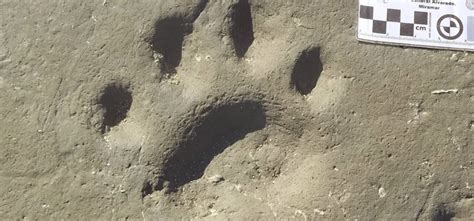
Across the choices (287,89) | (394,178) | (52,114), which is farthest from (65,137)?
(394,178)

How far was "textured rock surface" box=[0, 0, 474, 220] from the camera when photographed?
1814 millimetres

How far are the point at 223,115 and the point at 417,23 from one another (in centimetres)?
51

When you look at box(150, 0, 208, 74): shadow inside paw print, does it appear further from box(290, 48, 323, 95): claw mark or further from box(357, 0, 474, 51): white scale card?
box(357, 0, 474, 51): white scale card

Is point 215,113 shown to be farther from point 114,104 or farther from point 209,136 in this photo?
point 114,104

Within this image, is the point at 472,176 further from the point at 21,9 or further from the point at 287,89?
the point at 21,9

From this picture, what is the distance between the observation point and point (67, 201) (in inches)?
71.2

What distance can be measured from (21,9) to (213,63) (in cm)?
46

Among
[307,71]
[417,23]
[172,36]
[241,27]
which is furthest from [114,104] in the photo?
[417,23]

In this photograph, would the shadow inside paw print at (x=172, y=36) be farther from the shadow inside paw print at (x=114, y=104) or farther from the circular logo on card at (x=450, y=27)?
the circular logo on card at (x=450, y=27)

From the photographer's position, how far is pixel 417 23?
1.88 metres

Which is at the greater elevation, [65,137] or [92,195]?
[65,137]

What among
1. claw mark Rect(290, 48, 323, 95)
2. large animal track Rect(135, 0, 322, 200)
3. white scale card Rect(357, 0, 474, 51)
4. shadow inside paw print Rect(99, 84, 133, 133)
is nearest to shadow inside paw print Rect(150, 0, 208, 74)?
large animal track Rect(135, 0, 322, 200)

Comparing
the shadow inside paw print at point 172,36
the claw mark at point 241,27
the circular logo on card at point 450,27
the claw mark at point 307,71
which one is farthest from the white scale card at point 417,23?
the shadow inside paw print at point 172,36

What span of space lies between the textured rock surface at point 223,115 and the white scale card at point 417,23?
0.03 metres
